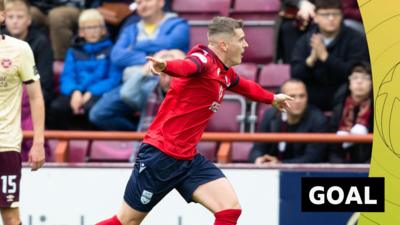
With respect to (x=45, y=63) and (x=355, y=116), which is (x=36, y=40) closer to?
(x=45, y=63)

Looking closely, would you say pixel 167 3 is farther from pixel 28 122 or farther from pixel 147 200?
pixel 147 200

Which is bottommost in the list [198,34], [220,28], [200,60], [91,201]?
[91,201]

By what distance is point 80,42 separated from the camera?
1302 centimetres

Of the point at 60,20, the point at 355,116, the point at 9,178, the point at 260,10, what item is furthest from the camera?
the point at 60,20

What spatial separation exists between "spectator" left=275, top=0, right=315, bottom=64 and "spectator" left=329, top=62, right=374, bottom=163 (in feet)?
3.11

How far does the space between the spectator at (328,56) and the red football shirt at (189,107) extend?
2655 millimetres

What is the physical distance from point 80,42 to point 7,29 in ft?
2.38

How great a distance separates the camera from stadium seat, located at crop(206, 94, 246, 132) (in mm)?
12438

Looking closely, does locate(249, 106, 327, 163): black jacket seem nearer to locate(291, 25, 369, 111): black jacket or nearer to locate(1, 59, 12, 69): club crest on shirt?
locate(291, 25, 369, 111): black jacket

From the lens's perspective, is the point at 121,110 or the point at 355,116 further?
the point at 121,110

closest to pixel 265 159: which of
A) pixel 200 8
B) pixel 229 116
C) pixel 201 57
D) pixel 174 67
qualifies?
pixel 229 116

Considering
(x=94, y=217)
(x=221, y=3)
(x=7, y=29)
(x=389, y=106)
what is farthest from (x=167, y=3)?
(x=389, y=106)

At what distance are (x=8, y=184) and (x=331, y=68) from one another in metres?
3.53

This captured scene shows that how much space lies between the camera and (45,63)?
42.0ft
